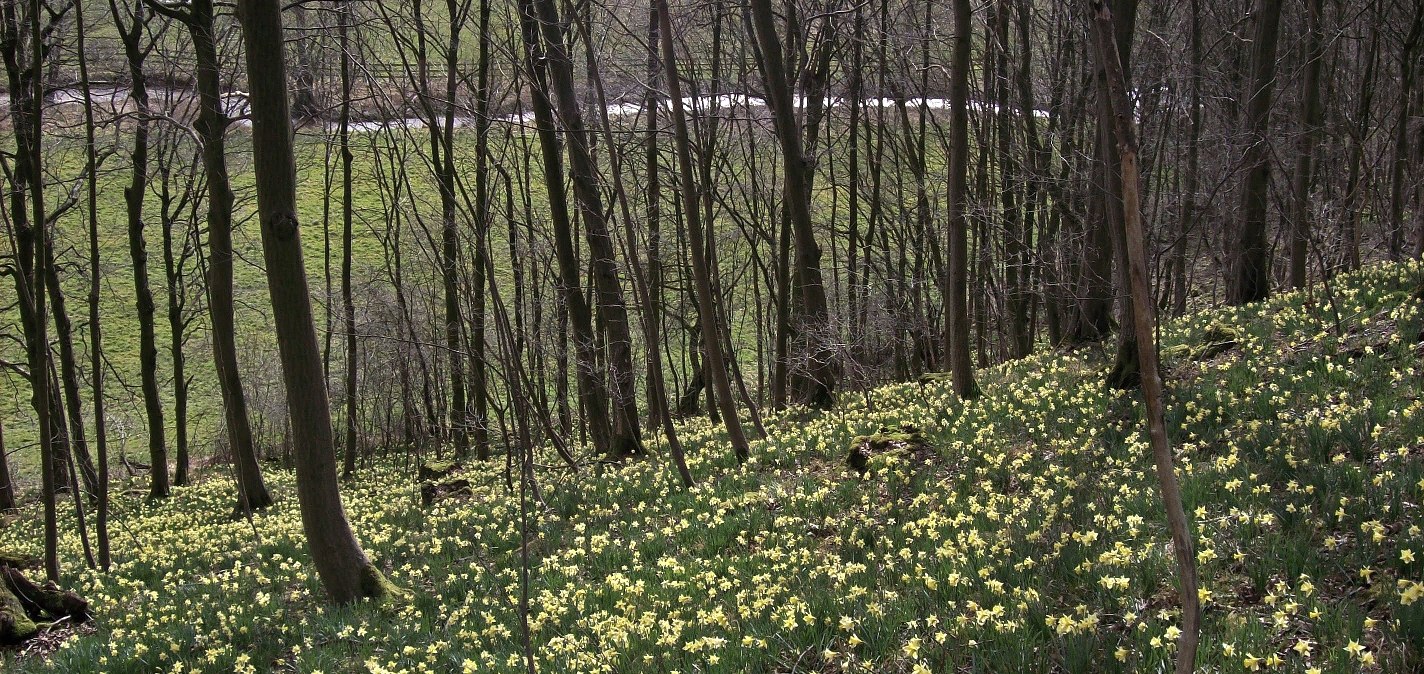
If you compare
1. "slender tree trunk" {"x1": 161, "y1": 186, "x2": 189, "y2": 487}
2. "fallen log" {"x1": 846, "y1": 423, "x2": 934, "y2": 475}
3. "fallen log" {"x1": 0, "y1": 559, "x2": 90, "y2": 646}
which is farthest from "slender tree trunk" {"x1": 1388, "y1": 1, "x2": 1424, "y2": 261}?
"slender tree trunk" {"x1": 161, "y1": 186, "x2": 189, "y2": 487}

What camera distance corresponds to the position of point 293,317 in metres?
6.91

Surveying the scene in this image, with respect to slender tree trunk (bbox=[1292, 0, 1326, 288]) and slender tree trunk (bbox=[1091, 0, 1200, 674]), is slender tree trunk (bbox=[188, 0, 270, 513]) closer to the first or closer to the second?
slender tree trunk (bbox=[1091, 0, 1200, 674])

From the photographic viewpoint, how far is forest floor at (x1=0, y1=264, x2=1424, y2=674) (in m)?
3.75

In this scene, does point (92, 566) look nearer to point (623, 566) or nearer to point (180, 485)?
point (623, 566)

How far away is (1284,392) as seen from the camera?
648 cm

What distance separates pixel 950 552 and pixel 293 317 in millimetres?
5160

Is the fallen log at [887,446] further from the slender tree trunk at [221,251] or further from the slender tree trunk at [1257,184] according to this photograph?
the slender tree trunk at [221,251]

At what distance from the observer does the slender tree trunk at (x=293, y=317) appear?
6.75 metres

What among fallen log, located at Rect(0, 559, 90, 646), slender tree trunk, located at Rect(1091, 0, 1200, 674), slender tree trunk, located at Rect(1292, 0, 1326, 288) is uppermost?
slender tree trunk, located at Rect(1292, 0, 1326, 288)

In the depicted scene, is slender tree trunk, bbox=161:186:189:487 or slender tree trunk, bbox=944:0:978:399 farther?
slender tree trunk, bbox=161:186:189:487

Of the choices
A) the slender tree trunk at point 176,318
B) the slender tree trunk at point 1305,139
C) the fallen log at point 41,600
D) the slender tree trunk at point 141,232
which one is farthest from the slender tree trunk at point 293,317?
the slender tree trunk at point 1305,139

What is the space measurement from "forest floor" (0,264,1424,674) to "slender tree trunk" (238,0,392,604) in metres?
0.46

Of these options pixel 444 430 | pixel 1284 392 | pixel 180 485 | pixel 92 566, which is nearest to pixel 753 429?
pixel 1284 392

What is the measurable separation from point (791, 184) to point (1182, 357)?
5747mm
